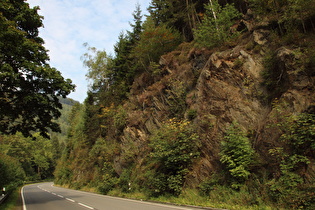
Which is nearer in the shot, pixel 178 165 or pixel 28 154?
pixel 178 165

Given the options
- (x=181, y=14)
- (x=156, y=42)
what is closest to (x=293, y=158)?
(x=156, y=42)

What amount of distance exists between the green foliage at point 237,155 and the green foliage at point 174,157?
256 centimetres

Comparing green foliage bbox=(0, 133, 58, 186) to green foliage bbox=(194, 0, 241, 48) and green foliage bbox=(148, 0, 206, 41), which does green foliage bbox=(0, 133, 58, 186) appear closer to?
→ green foliage bbox=(148, 0, 206, 41)

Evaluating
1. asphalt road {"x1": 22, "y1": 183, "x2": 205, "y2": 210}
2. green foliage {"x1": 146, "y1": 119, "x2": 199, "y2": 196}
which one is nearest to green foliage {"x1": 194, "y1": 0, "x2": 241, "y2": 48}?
green foliage {"x1": 146, "y1": 119, "x2": 199, "y2": 196}

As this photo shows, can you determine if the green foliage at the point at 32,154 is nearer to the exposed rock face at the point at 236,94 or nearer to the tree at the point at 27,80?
the tree at the point at 27,80

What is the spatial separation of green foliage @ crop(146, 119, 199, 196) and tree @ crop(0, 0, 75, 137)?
24.0ft

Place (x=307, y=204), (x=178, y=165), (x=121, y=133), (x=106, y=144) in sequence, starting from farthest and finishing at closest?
(x=106, y=144) < (x=121, y=133) < (x=178, y=165) < (x=307, y=204)

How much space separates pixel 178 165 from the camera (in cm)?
1323

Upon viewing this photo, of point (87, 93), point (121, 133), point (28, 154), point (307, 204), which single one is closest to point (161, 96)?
point (121, 133)

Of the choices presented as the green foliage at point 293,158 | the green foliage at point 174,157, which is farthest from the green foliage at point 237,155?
the green foliage at point 174,157

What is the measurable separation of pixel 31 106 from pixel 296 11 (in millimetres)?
16521

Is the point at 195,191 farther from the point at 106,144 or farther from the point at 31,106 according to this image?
the point at 106,144

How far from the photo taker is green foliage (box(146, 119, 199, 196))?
12579 millimetres

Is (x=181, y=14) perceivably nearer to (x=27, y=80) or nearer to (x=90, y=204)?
(x=27, y=80)
